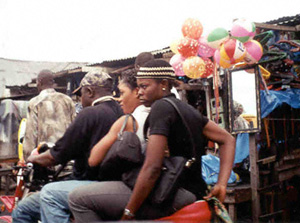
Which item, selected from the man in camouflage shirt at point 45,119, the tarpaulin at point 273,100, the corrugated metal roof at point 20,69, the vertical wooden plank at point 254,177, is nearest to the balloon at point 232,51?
the tarpaulin at point 273,100

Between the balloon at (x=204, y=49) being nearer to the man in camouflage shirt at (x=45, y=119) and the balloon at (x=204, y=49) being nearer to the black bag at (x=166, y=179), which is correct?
the man in camouflage shirt at (x=45, y=119)

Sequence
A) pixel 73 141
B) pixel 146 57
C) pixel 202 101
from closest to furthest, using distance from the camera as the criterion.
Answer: pixel 73 141, pixel 146 57, pixel 202 101

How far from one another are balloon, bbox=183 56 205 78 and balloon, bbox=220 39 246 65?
1.91 feet

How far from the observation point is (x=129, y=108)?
2941 millimetres

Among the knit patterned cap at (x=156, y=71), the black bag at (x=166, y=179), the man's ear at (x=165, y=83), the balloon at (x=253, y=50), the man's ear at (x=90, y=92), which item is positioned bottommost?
the black bag at (x=166, y=179)

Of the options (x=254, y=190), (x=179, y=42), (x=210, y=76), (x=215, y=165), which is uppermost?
(x=179, y=42)

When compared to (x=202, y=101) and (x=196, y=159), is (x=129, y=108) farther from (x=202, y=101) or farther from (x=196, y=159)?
(x=202, y=101)

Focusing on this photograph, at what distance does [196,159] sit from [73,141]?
0.94m

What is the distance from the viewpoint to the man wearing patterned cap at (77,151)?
2.76 metres

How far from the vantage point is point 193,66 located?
675 cm

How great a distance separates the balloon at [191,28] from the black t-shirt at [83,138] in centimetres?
420

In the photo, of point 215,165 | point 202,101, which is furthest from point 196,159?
point 202,101

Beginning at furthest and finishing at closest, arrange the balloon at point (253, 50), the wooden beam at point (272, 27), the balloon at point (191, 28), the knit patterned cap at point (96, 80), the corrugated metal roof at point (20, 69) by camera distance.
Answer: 1. the corrugated metal roof at point (20, 69)
2. the balloon at point (191, 28)
3. the wooden beam at point (272, 27)
4. the balloon at point (253, 50)
5. the knit patterned cap at point (96, 80)

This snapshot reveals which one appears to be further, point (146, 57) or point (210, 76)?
point (210, 76)
